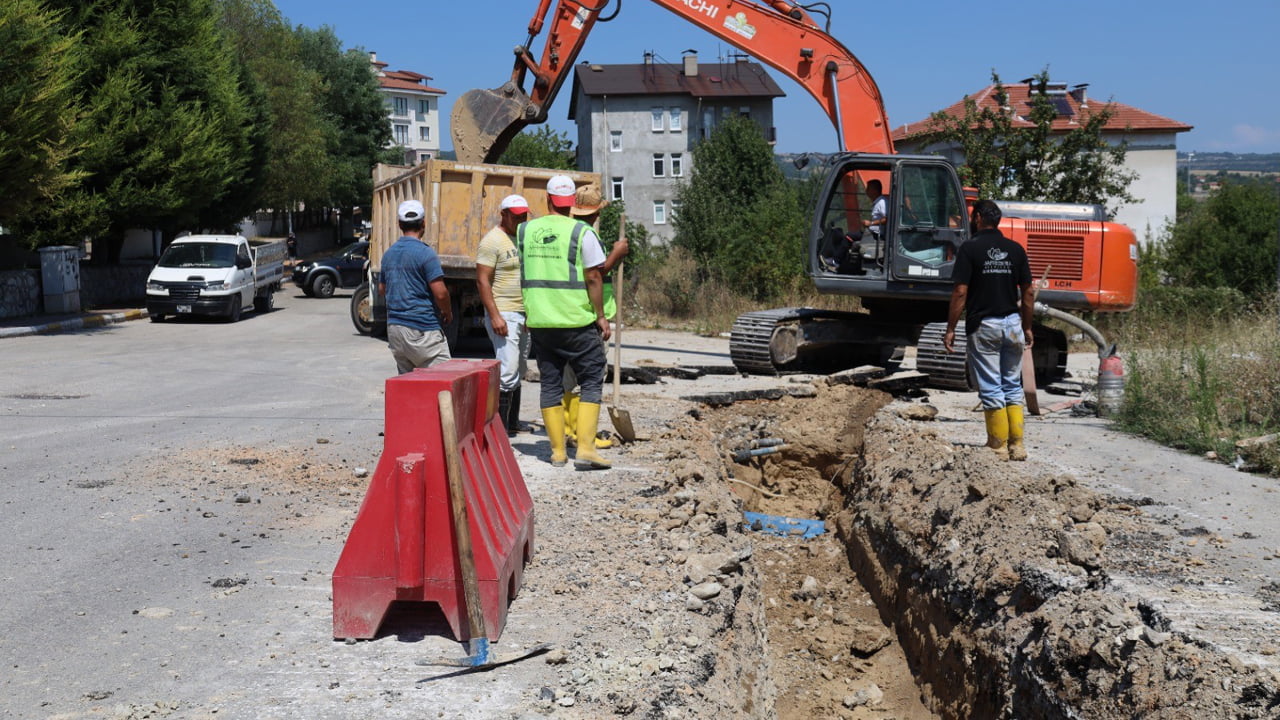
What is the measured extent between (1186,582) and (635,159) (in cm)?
7389

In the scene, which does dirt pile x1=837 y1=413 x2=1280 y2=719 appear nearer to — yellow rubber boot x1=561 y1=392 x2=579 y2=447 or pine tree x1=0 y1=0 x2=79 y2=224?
yellow rubber boot x1=561 y1=392 x2=579 y2=447

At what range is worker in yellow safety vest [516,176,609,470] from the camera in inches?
335

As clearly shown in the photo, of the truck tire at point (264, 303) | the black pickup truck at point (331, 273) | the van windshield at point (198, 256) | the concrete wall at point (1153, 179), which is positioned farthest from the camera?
the concrete wall at point (1153, 179)

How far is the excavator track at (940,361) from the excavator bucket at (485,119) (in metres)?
6.40

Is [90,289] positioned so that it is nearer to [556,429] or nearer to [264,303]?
[264,303]

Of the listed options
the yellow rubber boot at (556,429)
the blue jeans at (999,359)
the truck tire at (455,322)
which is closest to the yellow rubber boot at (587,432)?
the yellow rubber boot at (556,429)

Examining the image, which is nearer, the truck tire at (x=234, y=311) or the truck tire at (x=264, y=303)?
the truck tire at (x=234, y=311)

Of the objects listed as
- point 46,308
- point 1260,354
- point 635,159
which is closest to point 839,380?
point 1260,354

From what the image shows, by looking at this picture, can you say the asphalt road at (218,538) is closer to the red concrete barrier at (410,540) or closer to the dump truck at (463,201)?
the red concrete barrier at (410,540)

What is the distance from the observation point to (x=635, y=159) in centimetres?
7838

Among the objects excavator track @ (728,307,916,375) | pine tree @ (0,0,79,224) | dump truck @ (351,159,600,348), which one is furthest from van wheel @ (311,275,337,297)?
excavator track @ (728,307,916,375)

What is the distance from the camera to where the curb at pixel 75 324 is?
21734mm

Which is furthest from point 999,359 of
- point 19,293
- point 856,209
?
point 19,293

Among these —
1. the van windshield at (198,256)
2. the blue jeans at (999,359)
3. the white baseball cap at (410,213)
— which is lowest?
the blue jeans at (999,359)
